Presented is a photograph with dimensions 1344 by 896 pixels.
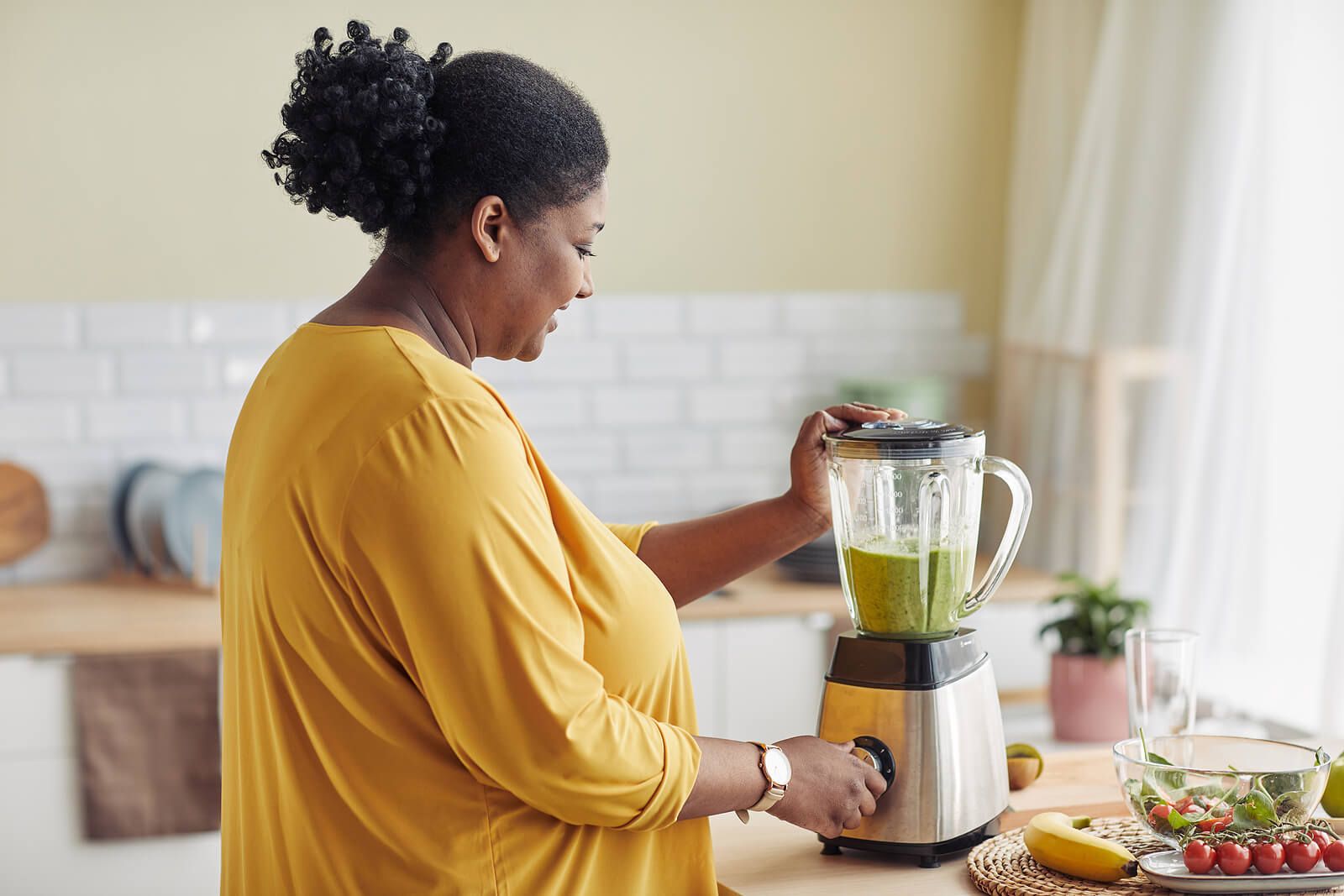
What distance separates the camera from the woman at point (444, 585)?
1083 mm

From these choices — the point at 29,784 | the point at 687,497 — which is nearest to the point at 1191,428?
the point at 687,497

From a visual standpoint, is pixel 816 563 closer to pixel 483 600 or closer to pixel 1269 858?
pixel 1269 858

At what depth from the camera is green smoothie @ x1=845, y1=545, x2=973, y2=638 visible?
142 centimetres

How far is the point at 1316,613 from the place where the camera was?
2461mm

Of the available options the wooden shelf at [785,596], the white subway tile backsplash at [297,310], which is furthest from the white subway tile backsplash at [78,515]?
the wooden shelf at [785,596]

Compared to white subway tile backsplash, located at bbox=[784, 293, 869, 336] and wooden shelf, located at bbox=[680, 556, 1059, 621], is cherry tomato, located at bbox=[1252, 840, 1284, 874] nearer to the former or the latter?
wooden shelf, located at bbox=[680, 556, 1059, 621]

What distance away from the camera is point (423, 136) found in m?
1.21

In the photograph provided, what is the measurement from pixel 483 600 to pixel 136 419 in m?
2.33

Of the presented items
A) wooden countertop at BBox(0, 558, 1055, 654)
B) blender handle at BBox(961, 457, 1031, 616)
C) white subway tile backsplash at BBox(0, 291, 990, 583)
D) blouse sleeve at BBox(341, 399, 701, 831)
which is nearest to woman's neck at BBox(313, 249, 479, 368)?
blouse sleeve at BBox(341, 399, 701, 831)

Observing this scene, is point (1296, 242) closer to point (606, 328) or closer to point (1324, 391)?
point (1324, 391)

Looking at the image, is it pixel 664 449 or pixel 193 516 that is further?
pixel 664 449

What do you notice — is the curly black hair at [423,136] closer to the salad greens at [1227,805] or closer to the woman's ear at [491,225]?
the woman's ear at [491,225]

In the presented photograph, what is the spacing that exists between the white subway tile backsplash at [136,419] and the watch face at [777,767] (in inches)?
89.0

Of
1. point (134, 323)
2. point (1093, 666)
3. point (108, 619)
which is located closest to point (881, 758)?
point (1093, 666)
